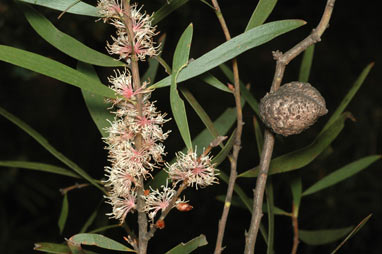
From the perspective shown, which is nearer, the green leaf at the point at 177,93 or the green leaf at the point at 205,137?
the green leaf at the point at 177,93

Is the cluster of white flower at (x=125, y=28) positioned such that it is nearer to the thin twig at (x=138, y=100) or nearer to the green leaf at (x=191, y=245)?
the thin twig at (x=138, y=100)

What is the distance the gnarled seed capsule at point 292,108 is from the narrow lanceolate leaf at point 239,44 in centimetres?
5

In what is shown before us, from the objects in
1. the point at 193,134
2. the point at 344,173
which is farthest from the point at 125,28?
the point at 193,134

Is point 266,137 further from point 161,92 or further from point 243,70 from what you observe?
point 243,70

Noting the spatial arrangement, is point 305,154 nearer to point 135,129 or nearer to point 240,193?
point 240,193

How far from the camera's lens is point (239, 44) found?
427 millimetres

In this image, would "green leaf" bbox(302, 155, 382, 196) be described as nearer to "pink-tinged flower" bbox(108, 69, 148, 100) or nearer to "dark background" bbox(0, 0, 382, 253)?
"dark background" bbox(0, 0, 382, 253)

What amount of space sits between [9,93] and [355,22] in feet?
4.46

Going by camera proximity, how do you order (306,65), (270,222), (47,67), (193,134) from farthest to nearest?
(193,134) → (306,65) → (270,222) → (47,67)

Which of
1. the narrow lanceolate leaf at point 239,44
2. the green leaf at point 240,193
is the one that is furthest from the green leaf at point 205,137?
the narrow lanceolate leaf at point 239,44

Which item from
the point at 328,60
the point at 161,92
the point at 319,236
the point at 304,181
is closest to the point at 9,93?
the point at 161,92

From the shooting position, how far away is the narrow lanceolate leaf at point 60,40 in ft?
1.51

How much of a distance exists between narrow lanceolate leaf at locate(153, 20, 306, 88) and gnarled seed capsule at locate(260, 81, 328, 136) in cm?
5

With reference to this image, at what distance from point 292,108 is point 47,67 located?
0.22m
